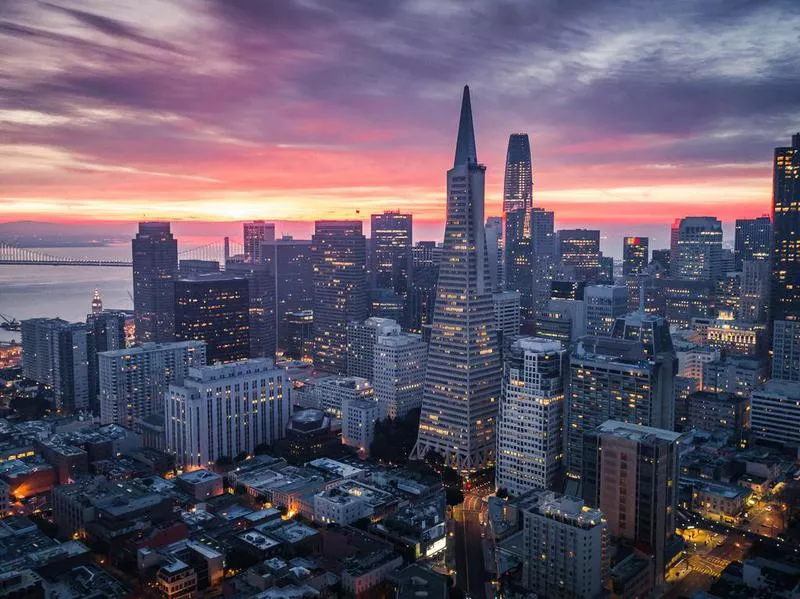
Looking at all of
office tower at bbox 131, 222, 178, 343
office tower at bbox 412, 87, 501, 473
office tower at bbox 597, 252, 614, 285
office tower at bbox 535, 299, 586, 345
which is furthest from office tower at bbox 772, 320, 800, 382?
office tower at bbox 131, 222, 178, 343

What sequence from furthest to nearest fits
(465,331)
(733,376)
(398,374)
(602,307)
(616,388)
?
(602,307), (733,376), (398,374), (465,331), (616,388)

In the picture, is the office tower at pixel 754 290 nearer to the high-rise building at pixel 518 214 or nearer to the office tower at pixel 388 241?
the high-rise building at pixel 518 214

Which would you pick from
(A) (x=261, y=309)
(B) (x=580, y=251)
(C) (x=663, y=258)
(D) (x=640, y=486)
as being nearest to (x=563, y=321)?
(D) (x=640, y=486)

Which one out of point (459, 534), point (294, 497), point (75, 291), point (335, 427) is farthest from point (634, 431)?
point (75, 291)

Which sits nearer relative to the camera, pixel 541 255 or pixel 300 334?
pixel 300 334

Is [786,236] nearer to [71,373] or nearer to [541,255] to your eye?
[541,255]

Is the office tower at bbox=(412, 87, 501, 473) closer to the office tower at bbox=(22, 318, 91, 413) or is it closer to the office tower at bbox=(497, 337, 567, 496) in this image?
the office tower at bbox=(497, 337, 567, 496)

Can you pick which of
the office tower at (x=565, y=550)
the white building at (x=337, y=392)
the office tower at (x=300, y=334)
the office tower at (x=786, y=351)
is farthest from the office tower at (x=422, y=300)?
the office tower at (x=565, y=550)
